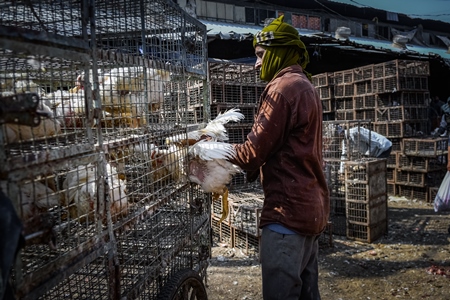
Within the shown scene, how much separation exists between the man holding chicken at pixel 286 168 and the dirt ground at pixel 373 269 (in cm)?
229

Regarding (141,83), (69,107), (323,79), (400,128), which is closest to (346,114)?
(323,79)

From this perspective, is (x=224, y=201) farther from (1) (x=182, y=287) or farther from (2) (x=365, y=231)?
(2) (x=365, y=231)

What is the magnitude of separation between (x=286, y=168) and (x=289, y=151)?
4.2 inches

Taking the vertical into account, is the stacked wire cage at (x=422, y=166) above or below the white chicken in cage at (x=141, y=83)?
below

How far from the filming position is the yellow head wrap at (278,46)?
238 centimetres

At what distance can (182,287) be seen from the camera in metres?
2.48

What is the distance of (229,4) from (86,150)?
13168 mm

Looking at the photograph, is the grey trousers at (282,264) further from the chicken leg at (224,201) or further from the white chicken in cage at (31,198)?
the white chicken in cage at (31,198)

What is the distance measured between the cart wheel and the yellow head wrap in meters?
1.46

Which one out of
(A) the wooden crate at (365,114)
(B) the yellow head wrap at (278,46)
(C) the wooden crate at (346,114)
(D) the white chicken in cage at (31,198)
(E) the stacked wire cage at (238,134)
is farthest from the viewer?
(C) the wooden crate at (346,114)

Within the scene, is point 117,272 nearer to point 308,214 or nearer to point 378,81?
point 308,214

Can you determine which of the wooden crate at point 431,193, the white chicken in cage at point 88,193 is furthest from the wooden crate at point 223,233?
the wooden crate at point 431,193

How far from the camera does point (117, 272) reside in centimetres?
179

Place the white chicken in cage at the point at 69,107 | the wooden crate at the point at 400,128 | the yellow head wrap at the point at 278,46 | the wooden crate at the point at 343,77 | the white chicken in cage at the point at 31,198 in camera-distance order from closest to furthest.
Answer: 1. the white chicken in cage at the point at 31,198
2. the white chicken in cage at the point at 69,107
3. the yellow head wrap at the point at 278,46
4. the wooden crate at the point at 400,128
5. the wooden crate at the point at 343,77
